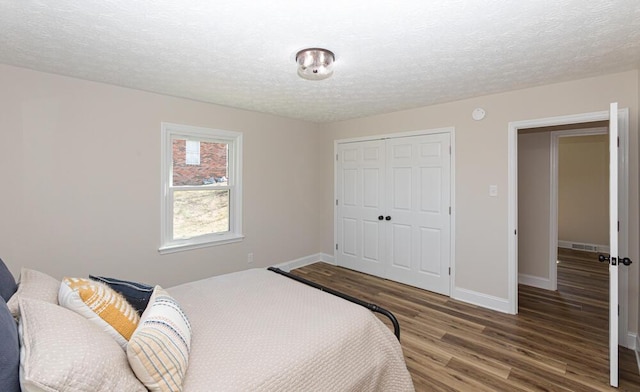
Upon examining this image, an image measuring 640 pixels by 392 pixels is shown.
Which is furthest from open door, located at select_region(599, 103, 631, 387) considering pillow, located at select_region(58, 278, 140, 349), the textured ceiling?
pillow, located at select_region(58, 278, 140, 349)

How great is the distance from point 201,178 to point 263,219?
1.04 meters

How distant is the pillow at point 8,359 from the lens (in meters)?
0.82

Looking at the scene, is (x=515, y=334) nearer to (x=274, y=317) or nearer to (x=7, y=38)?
(x=274, y=317)

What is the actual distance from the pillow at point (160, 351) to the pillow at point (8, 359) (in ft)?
0.93

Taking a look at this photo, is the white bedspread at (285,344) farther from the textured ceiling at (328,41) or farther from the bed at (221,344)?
the textured ceiling at (328,41)

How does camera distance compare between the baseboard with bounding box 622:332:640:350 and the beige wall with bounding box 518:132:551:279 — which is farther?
the beige wall with bounding box 518:132:551:279

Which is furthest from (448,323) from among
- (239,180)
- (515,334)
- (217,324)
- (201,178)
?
(201,178)

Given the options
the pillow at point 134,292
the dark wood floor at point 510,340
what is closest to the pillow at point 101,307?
the pillow at point 134,292

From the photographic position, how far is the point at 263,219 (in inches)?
168

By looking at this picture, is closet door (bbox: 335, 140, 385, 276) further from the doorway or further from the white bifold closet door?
the doorway

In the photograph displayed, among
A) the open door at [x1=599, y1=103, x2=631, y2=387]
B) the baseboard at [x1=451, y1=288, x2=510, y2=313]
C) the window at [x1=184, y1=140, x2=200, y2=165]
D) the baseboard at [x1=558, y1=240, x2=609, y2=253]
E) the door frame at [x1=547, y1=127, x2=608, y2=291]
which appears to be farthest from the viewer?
the baseboard at [x1=558, y1=240, x2=609, y2=253]

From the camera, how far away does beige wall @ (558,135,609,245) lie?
5.59 m

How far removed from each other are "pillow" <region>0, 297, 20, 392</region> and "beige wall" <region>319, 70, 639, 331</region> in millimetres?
3719

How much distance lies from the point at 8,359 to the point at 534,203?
490 cm
